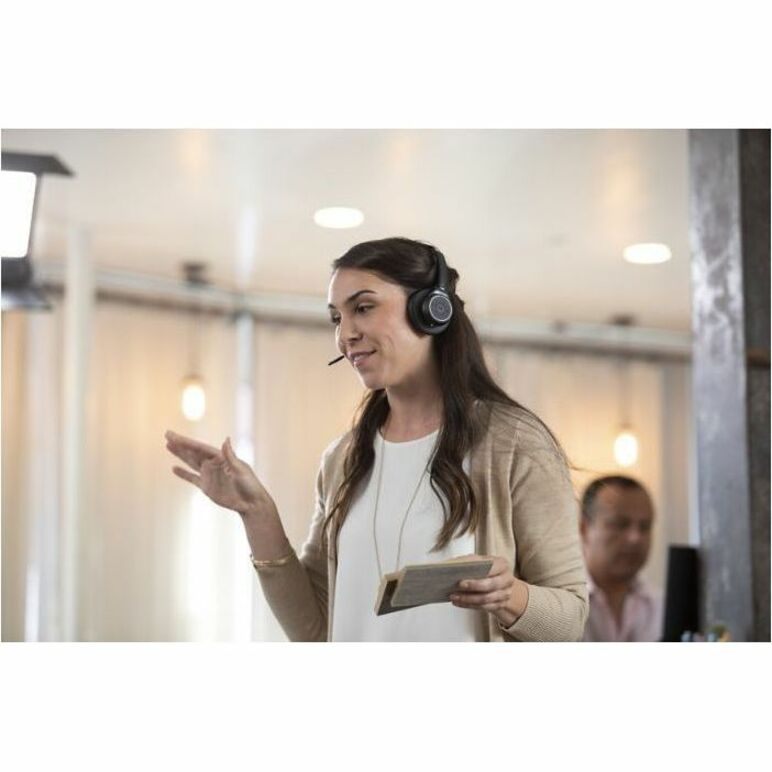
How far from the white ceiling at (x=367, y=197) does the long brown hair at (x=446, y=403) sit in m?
0.99

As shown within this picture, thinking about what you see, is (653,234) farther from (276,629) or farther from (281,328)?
(276,629)

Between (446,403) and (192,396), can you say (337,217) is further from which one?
(446,403)

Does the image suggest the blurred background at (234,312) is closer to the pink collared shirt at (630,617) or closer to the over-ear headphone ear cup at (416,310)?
the pink collared shirt at (630,617)

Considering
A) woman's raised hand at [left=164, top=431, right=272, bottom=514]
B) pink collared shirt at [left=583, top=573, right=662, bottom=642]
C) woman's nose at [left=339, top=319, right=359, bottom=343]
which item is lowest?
pink collared shirt at [left=583, top=573, right=662, bottom=642]

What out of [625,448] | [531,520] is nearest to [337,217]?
[531,520]

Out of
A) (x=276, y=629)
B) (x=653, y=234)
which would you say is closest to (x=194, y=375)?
(x=653, y=234)

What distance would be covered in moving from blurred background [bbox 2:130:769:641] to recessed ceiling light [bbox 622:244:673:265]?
0.5 inches

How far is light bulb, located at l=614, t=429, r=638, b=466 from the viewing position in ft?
16.3

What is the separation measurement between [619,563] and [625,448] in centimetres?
276

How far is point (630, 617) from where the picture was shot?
7.41 feet

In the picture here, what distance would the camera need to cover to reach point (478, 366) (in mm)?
1215

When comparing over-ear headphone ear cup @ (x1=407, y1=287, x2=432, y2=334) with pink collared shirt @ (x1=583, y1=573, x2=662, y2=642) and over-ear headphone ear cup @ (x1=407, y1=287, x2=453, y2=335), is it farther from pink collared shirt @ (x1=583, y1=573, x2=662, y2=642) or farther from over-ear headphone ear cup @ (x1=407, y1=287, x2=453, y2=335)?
pink collared shirt @ (x1=583, y1=573, x2=662, y2=642)

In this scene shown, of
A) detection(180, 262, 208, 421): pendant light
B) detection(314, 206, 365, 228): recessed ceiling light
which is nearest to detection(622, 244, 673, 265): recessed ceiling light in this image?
detection(314, 206, 365, 228): recessed ceiling light
